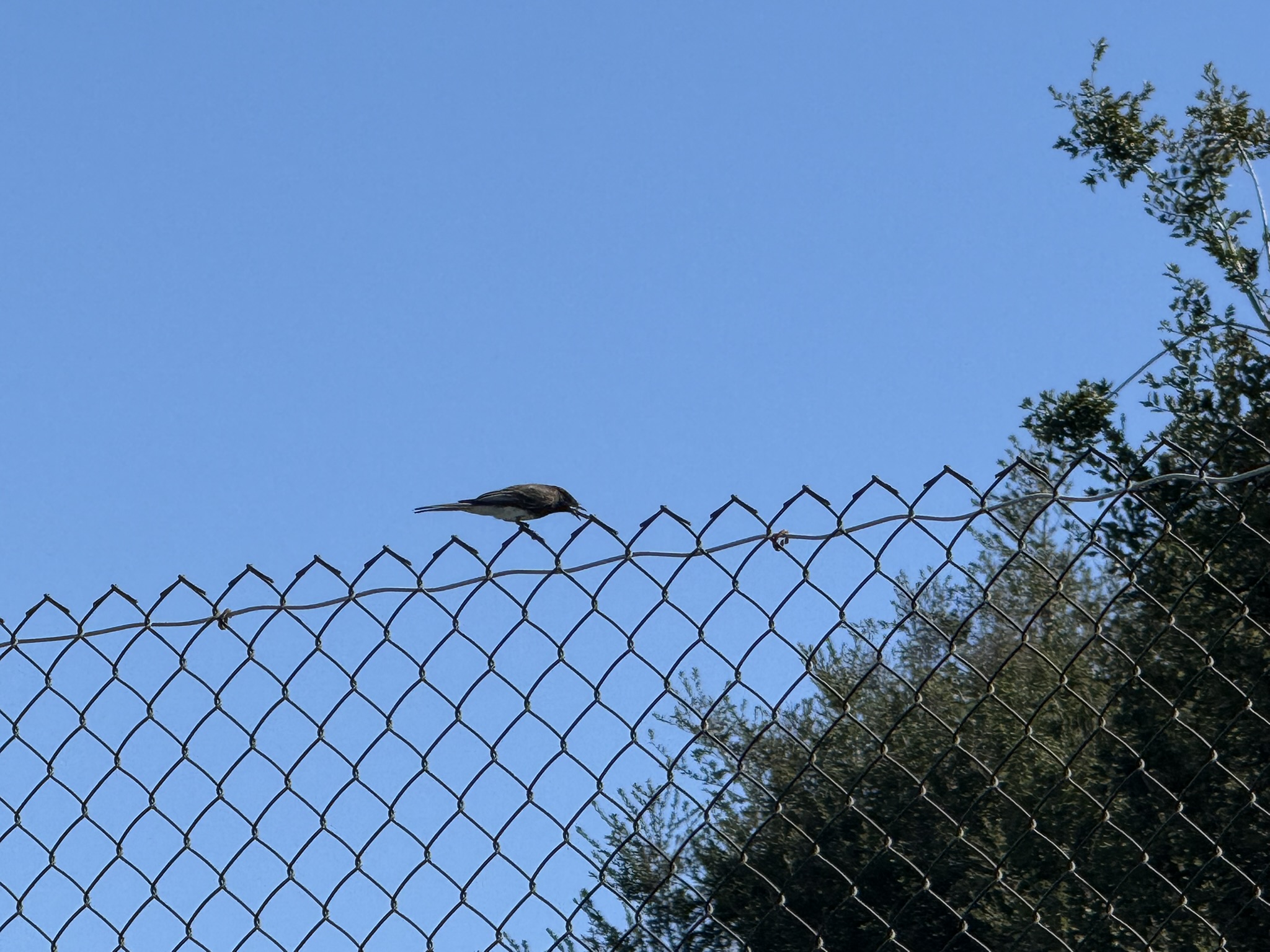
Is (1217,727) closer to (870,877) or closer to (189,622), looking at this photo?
(870,877)

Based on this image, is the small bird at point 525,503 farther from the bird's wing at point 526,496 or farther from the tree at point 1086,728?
the tree at point 1086,728

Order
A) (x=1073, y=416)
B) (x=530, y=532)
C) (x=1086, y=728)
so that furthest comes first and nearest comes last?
(x=1086, y=728) → (x=1073, y=416) → (x=530, y=532)

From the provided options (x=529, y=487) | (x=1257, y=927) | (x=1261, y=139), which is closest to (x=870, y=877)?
(x=1257, y=927)

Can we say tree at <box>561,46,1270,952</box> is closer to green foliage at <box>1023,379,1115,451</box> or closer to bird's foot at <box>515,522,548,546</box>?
green foliage at <box>1023,379,1115,451</box>

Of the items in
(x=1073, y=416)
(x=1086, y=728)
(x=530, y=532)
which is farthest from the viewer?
(x=1086, y=728)

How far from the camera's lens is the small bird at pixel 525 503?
111 inches

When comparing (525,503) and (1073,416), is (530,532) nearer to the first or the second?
(525,503)

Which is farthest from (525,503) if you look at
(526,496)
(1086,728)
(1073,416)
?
(1086,728)

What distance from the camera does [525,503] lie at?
2.82 meters

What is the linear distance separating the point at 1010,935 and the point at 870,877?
144 cm

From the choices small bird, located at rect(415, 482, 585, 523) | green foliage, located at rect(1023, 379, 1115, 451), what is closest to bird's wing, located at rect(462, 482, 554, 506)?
small bird, located at rect(415, 482, 585, 523)

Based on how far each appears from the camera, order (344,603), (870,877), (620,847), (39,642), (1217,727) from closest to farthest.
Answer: (620,847) → (344,603) → (39,642) → (1217,727) → (870,877)

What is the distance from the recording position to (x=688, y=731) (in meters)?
10.3

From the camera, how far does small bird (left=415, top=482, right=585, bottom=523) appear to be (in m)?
2.81
